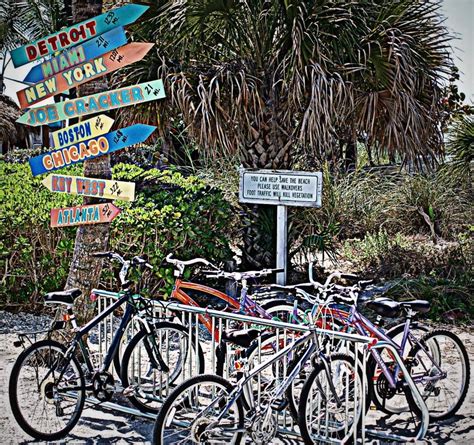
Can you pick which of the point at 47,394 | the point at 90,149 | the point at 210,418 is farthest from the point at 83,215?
the point at 210,418

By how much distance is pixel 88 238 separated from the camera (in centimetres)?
594

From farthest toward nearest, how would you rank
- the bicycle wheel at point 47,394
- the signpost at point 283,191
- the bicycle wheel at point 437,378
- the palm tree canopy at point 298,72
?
the signpost at point 283,191 → the palm tree canopy at point 298,72 → the bicycle wheel at point 437,378 → the bicycle wheel at point 47,394

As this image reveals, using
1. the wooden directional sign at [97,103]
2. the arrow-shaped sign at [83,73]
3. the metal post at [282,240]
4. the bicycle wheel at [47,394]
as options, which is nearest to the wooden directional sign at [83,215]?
the wooden directional sign at [97,103]

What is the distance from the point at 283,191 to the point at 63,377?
397 centimetres

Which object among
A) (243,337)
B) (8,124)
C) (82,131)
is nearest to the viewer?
(243,337)

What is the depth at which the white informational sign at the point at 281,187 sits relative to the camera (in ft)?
27.0

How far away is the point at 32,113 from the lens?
5.56 m

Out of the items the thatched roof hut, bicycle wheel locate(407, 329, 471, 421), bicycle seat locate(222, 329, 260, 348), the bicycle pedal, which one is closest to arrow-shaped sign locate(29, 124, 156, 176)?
bicycle seat locate(222, 329, 260, 348)

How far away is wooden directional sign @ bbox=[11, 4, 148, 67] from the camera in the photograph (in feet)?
17.6

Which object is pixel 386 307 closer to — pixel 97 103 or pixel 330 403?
pixel 330 403

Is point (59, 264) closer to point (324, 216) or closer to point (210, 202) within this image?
point (210, 202)

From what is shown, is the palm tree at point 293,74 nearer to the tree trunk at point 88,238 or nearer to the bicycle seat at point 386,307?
the tree trunk at point 88,238

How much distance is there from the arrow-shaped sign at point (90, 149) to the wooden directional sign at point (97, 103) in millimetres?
185

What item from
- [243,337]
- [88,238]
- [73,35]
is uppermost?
[73,35]
